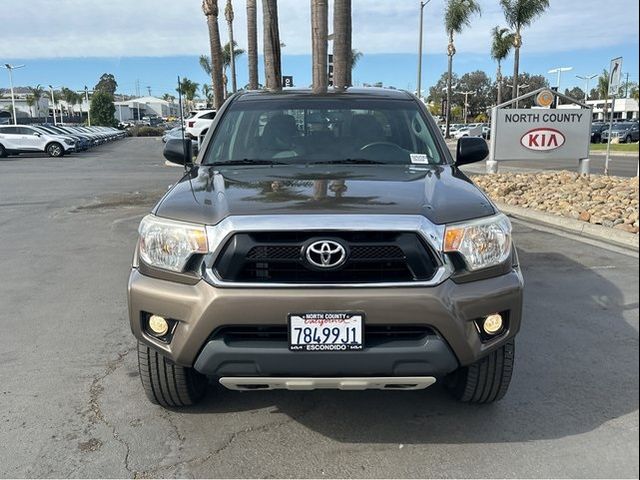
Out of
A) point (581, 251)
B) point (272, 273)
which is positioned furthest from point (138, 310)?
point (581, 251)

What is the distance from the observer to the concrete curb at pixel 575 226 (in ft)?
24.5

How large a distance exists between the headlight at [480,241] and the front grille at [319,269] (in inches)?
6.1

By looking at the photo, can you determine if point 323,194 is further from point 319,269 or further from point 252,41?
point 252,41

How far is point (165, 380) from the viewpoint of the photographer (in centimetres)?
325

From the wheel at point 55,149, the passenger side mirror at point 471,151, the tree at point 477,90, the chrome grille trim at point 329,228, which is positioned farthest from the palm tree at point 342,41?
the tree at point 477,90

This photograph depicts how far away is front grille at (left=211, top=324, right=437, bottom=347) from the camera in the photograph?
9.09 feet

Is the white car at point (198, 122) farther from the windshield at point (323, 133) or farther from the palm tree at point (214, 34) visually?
the windshield at point (323, 133)

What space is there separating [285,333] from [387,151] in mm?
1839

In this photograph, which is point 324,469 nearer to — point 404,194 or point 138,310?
point 138,310

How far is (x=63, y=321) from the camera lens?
4.97 m

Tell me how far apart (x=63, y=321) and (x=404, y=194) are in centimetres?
329

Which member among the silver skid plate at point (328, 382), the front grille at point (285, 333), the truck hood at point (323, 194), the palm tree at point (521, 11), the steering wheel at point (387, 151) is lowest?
the silver skid plate at point (328, 382)

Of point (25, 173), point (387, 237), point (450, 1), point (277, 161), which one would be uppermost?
point (450, 1)

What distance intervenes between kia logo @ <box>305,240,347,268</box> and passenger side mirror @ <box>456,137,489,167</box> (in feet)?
6.39
